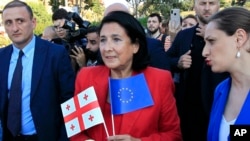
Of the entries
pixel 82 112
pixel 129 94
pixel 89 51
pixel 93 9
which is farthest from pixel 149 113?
pixel 93 9

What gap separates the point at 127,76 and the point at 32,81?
0.85 metres

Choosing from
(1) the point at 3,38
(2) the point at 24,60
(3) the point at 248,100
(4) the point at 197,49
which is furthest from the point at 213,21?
(1) the point at 3,38

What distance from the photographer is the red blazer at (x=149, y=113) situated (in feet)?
7.71

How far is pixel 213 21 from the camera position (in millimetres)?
2137

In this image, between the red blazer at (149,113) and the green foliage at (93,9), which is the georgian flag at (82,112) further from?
the green foliage at (93,9)

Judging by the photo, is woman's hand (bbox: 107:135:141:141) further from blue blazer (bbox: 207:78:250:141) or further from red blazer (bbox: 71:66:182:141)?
blue blazer (bbox: 207:78:250:141)

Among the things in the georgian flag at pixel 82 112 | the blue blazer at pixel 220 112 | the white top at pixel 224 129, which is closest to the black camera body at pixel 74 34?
the georgian flag at pixel 82 112

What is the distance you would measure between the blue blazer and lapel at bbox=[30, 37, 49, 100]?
140cm

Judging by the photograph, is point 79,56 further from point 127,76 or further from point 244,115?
point 244,115

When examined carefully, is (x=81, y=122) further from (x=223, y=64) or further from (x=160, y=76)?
(x=223, y=64)

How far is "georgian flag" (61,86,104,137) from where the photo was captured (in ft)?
7.54

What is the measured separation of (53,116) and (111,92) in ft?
2.65

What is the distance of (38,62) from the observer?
2982mm

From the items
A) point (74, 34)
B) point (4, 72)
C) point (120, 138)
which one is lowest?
point (120, 138)
